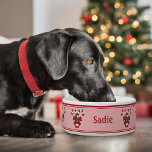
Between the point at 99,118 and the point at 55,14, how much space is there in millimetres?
4255

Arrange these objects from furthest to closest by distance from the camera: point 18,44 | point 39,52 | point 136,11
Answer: point 136,11
point 18,44
point 39,52

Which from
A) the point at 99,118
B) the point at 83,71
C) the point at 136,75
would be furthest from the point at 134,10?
the point at 99,118

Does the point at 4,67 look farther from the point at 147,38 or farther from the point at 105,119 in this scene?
the point at 147,38

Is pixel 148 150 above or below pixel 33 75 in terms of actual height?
below

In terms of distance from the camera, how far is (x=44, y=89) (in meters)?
1.30

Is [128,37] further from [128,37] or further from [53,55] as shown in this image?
[53,55]

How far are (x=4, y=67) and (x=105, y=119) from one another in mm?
538

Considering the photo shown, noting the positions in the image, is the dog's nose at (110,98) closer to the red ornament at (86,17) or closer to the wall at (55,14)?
the wall at (55,14)

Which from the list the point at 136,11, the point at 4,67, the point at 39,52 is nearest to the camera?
the point at 39,52

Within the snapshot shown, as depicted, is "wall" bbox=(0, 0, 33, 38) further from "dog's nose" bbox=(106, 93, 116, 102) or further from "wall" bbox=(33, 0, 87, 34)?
"dog's nose" bbox=(106, 93, 116, 102)

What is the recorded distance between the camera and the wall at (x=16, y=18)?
4.50 m

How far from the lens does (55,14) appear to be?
504 centimetres

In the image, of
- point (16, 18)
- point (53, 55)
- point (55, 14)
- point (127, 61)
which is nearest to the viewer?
point (53, 55)

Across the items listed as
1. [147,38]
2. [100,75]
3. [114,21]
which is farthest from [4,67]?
[147,38]
